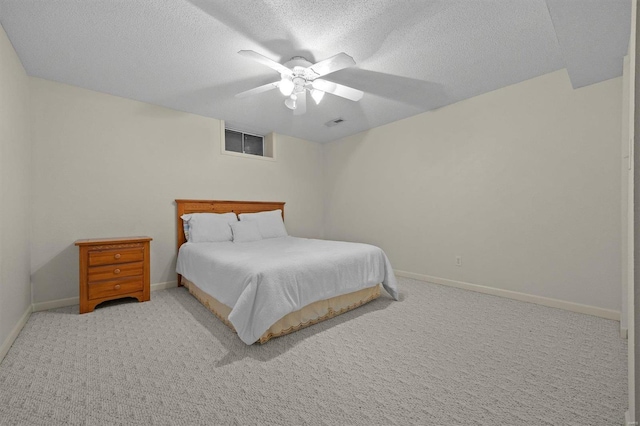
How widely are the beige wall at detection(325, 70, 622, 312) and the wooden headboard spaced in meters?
1.75

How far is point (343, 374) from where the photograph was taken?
5.31 ft

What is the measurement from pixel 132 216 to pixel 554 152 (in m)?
4.65

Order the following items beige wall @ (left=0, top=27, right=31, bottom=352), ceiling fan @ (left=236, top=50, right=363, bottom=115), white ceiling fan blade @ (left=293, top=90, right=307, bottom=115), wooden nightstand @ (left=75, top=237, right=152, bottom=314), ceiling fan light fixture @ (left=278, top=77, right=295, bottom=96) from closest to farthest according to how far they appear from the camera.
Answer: beige wall @ (left=0, top=27, right=31, bottom=352) < ceiling fan @ (left=236, top=50, right=363, bottom=115) < ceiling fan light fixture @ (left=278, top=77, right=295, bottom=96) < wooden nightstand @ (left=75, top=237, right=152, bottom=314) < white ceiling fan blade @ (left=293, top=90, right=307, bottom=115)

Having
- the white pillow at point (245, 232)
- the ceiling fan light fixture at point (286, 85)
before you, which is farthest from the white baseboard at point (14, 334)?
the ceiling fan light fixture at point (286, 85)

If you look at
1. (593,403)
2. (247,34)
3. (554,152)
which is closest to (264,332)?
(593,403)

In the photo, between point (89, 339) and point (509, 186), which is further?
point (509, 186)

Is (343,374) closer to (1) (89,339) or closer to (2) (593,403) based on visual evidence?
(2) (593,403)

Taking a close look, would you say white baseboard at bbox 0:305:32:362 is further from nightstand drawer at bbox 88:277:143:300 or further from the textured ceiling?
the textured ceiling

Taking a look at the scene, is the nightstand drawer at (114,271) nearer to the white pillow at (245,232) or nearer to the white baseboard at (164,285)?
the white baseboard at (164,285)

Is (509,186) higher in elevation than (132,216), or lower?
higher

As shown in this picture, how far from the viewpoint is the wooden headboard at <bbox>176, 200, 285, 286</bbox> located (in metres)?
3.57

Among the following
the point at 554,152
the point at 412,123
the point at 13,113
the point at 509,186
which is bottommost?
the point at 509,186

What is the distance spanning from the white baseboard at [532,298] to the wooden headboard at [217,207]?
98.8 inches

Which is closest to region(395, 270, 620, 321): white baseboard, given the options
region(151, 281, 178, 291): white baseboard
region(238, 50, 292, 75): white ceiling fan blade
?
region(238, 50, 292, 75): white ceiling fan blade
